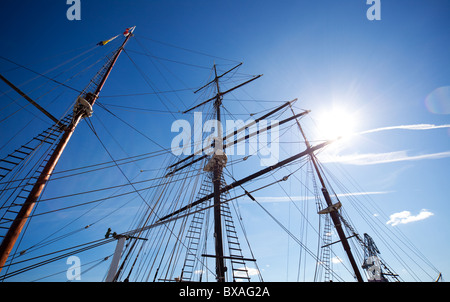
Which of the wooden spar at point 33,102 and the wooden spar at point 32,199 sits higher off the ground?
the wooden spar at point 33,102

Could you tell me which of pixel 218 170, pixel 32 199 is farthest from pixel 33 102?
pixel 218 170

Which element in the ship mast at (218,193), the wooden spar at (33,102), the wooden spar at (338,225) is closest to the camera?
the wooden spar at (33,102)

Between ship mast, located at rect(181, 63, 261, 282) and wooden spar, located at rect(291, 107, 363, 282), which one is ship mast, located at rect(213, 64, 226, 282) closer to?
ship mast, located at rect(181, 63, 261, 282)

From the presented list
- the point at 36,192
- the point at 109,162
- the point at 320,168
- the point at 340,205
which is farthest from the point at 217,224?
the point at 320,168

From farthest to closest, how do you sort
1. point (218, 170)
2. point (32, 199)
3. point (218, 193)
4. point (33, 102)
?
1. point (218, 170)
2. point (218, 193)
3. point (33, 102)
4. point (32, 199)

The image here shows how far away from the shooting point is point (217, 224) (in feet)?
26.3

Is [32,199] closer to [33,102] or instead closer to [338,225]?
[33,102]

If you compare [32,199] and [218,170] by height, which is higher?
[218,170]

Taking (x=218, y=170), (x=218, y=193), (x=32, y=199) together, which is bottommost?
(x=32, y=199)

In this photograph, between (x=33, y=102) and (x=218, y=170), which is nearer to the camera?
(x=33, y=102)

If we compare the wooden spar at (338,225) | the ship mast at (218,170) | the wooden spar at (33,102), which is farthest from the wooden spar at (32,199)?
the wooden spar at (338,225)

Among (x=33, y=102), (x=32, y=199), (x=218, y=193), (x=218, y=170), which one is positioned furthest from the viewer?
(x=218, y=170)

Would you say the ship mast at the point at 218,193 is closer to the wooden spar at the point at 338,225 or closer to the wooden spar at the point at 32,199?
the wooden spar at the point at 32,199
